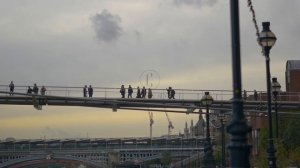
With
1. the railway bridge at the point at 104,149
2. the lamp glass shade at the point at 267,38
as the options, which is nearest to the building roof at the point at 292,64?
the railway bridge at the point at 104,149

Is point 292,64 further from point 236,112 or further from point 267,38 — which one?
point 236,112

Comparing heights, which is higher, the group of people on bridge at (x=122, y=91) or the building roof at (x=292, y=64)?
the building roof at (x=292, y=64)

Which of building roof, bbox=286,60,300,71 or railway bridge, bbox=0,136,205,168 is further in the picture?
railway bridge, bbox=0,136,205,168

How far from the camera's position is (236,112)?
12906 millimetres

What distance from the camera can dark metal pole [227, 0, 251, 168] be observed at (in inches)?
491

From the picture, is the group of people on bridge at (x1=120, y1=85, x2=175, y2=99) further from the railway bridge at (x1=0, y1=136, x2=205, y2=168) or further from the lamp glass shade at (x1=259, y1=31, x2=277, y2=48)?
the railway bridge at (x1=0, y1=136, x2=205, y2=168)

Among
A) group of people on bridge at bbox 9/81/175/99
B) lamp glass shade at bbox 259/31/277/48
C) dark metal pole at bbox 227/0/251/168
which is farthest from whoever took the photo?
group of people on bridge at bbox 9/81/175/99

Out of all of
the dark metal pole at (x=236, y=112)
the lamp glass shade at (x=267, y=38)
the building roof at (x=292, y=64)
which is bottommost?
the dark metal pole at (x=236, y=112)

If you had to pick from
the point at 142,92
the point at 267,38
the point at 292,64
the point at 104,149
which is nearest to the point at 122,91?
the point at 142,92

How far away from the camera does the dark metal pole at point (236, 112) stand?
12.5 metres

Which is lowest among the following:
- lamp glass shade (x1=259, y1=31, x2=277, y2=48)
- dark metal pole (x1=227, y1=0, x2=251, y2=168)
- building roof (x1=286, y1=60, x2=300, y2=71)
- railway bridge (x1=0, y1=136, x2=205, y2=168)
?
railway bridge (x1=0, y1=136, x2=205, y2=168)

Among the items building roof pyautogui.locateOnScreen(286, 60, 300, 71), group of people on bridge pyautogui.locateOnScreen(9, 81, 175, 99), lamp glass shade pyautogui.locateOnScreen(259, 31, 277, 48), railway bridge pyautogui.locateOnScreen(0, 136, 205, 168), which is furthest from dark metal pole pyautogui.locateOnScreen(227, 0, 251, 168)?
railway bridge pyautogui.locateOnScreen(0, 136, 205, 168)

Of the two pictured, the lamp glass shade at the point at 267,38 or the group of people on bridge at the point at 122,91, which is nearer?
the lamp glass shade at the point at 267,38

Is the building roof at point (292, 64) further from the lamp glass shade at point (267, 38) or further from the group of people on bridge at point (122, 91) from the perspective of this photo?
the lamp glass shade at point (267, 38)
